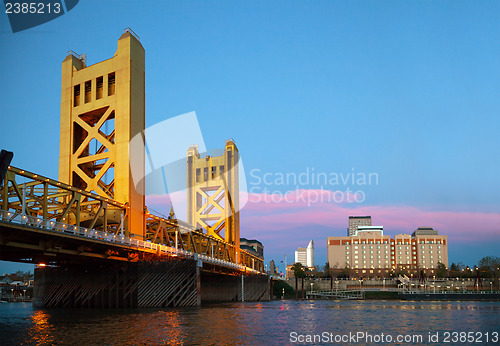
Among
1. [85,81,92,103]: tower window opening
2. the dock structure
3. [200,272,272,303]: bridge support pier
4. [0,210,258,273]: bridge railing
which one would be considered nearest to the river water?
[0,210,258,273]: bridge railing

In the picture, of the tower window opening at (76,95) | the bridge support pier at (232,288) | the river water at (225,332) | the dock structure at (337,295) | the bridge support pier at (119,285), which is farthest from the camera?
the dock structure at (337,295)

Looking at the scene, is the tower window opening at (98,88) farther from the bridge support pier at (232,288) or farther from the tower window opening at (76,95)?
the bridge support pier at (232,288)

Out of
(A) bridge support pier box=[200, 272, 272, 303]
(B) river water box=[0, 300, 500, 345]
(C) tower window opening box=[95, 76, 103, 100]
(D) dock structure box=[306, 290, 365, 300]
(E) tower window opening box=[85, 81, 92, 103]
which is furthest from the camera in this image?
(D) dock structure box=[306, 290, 365, 300]

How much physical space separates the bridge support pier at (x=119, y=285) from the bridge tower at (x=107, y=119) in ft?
13.8

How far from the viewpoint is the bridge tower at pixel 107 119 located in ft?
179

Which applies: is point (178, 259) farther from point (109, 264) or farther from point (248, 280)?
point (248, 280)

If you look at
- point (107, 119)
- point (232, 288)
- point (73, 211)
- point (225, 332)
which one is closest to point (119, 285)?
point (73, 211)

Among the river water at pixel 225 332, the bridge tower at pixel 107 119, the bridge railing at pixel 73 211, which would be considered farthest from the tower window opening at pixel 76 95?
the river water at pixel 225 332

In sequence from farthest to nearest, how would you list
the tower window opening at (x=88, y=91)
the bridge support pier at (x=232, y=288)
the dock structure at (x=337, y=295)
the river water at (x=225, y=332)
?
1. the dock structure at (x=337, y=295)
2. the bridge support pier at (x=232, y=288)
3. the tower window opening at (x=88, y=91)
4. the river water at (x=225, y=332)

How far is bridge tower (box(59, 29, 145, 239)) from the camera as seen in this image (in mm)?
54531

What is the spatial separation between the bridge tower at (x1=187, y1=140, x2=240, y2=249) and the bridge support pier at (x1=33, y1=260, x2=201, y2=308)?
43306mm

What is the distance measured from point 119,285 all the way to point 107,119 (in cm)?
1835

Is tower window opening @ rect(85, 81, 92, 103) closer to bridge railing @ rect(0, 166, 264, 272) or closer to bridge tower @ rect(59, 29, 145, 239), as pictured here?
bridge tower @ rect(59, 29, 145, 239)

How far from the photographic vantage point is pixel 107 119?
58688mm
